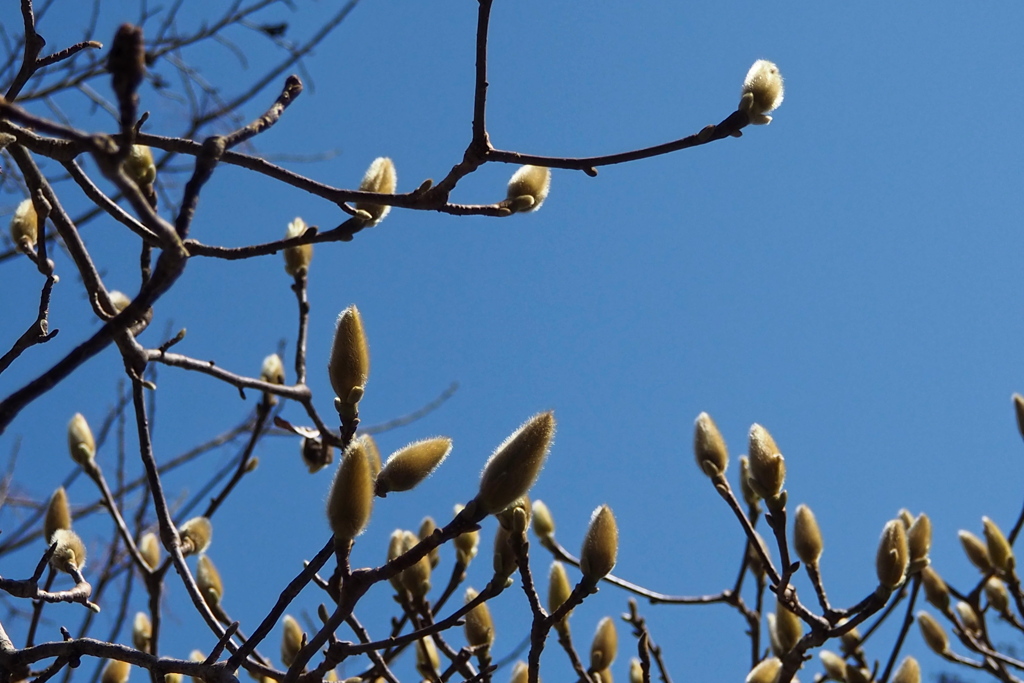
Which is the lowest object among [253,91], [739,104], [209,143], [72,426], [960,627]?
[960,627]

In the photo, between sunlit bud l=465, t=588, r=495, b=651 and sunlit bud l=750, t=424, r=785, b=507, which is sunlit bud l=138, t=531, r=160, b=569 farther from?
sunlit bud l=750, t=424, r=785, b=507

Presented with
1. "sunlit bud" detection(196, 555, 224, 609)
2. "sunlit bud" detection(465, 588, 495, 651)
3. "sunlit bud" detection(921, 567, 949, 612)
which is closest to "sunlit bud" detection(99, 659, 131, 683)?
"sunlit bud" detection(196, 555, 224, 609)

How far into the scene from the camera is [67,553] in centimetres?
154

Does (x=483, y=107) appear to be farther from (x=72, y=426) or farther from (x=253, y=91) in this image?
(x=253, y=91)

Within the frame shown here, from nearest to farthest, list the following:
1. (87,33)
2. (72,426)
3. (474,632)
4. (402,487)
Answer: (402,487) < (474,632) < (72,426) < (87,33)

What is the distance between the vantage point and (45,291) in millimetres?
1475

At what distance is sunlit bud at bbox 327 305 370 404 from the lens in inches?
52.9

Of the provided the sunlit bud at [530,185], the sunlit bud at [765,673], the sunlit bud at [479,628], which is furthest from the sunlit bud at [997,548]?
the sunlit bud at [530,185]

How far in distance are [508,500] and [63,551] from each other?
0.82 meters

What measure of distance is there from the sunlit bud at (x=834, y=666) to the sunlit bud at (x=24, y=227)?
1851mm

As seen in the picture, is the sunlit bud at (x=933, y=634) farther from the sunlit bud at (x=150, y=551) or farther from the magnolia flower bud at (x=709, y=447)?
the sunlit bud at (x=150, y=551)

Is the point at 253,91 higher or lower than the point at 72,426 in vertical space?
Result: higher

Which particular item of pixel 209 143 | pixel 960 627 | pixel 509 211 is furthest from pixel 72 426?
pixel 960 627

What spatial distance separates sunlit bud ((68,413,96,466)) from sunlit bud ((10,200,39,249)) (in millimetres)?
479
